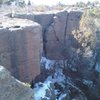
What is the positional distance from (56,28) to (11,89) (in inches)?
549

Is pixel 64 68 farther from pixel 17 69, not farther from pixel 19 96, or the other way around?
pixel 19 96

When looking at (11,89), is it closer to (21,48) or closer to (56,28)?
(21,48)

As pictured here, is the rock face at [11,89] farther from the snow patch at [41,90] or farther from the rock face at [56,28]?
the rock face at [56,28]

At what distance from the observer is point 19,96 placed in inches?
237

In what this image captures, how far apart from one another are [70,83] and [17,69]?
5456 millimetres

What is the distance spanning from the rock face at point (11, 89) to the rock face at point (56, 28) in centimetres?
1331

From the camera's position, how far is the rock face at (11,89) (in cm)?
582

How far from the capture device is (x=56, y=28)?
19719 mm

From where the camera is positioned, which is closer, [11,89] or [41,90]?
[11,89]

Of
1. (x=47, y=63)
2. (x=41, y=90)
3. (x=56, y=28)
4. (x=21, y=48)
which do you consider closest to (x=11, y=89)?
(x=21, y=48)

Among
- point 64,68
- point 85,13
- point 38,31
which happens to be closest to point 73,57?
point 64,68

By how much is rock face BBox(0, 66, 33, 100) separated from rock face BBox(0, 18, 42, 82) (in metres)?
6.81

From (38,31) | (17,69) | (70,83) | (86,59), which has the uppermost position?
(38,31)

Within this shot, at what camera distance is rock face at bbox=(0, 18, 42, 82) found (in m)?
13.2
